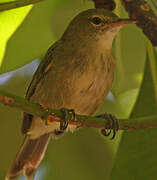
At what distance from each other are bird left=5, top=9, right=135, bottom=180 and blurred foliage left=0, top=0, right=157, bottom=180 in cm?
8

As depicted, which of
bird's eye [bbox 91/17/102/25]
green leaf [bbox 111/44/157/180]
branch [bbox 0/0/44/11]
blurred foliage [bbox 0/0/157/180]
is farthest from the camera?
bird's eye [bbox 91/17/102/25]

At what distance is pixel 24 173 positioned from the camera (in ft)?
8.04

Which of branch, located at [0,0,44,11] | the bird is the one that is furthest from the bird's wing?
branch, located at [0,0,44,11]

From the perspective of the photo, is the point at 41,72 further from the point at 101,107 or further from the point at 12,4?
the point at 12,4

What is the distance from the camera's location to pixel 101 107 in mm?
2537

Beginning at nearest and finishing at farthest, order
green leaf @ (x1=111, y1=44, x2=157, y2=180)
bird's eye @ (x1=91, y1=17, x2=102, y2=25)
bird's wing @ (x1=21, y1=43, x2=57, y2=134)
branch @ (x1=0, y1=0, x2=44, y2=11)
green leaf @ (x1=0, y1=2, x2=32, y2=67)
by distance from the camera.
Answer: branch @ (x1=0, y1=0, x2=44, y2=11)
green leaf @ (x1=111, y1=44, x2=157, y2=180)
green leaf @ (x1=0, y1=2, x2=32, y2=67)
bird's wing @ (x1=21, y1=43, x2=57, y2=134)
bird's eye @ (x1=91, y1=17, x2=102, y2=25)

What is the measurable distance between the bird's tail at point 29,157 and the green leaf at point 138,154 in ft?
2.51

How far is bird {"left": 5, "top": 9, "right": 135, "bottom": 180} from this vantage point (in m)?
2.23

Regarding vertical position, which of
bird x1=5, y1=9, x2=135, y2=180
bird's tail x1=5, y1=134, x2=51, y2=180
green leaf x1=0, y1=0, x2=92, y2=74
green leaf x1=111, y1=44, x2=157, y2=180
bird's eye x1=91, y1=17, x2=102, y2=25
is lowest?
bird's tail x1=5, y1=134, x2=51, y2=180

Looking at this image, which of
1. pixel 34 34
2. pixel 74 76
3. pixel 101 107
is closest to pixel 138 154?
pixel 74 76

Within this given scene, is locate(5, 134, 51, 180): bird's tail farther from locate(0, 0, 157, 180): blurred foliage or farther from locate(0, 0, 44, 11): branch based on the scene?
locate(0, 0, 44, 11): branch

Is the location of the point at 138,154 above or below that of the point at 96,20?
below

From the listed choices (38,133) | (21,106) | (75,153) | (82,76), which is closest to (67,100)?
(82,76)

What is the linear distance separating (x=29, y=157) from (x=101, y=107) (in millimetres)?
607
